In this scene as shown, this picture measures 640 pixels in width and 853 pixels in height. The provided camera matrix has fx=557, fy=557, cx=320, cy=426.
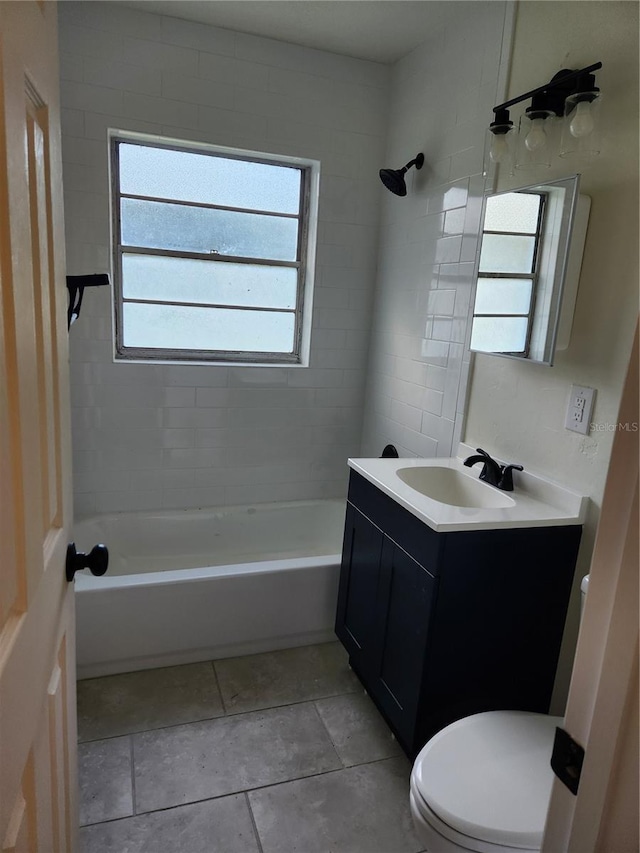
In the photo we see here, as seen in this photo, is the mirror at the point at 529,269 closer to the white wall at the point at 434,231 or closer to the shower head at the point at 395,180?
the white wall at the point at 434,231

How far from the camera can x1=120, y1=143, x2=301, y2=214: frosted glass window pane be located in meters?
2.72

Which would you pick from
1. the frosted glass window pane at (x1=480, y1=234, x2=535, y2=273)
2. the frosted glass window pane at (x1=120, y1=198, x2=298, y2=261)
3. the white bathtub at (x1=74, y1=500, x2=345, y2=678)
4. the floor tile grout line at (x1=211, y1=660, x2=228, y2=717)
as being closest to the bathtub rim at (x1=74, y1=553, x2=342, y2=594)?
the white bathtub at (x1=74, y1=500, x2=345, y2=678)

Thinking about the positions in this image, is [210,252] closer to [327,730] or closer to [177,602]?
[177,602]

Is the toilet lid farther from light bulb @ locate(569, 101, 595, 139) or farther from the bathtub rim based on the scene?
light bulb @ locate(569, 101, 595, 139)

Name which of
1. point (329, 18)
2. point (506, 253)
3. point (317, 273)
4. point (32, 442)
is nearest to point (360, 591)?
point (506, 253)

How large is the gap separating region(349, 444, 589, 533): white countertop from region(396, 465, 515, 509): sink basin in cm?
4

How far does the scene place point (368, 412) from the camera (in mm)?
3234

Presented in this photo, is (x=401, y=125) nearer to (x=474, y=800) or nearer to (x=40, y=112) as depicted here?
(x=40, y=112)

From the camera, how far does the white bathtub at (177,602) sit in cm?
215

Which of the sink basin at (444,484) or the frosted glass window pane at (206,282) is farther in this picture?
the frosted glass window pane at (206,282)

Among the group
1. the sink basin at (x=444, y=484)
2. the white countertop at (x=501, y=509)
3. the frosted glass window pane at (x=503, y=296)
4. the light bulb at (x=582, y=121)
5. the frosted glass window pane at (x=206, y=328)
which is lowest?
the sink basin at (x=444, y=484)

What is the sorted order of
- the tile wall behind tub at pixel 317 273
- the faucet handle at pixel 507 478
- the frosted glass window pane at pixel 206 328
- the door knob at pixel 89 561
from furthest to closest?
the frosted glass window pane at pixel 206 328 → the tile wall behind tub at pixel 317 273 → the faucet handle at pixel 507 478 → the door knob at pixel 89 561

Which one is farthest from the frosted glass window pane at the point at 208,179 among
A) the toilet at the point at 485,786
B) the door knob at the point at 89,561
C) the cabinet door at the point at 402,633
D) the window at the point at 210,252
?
the toilet at the point at 485,786

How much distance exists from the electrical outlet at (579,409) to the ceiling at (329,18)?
1.70 metres
